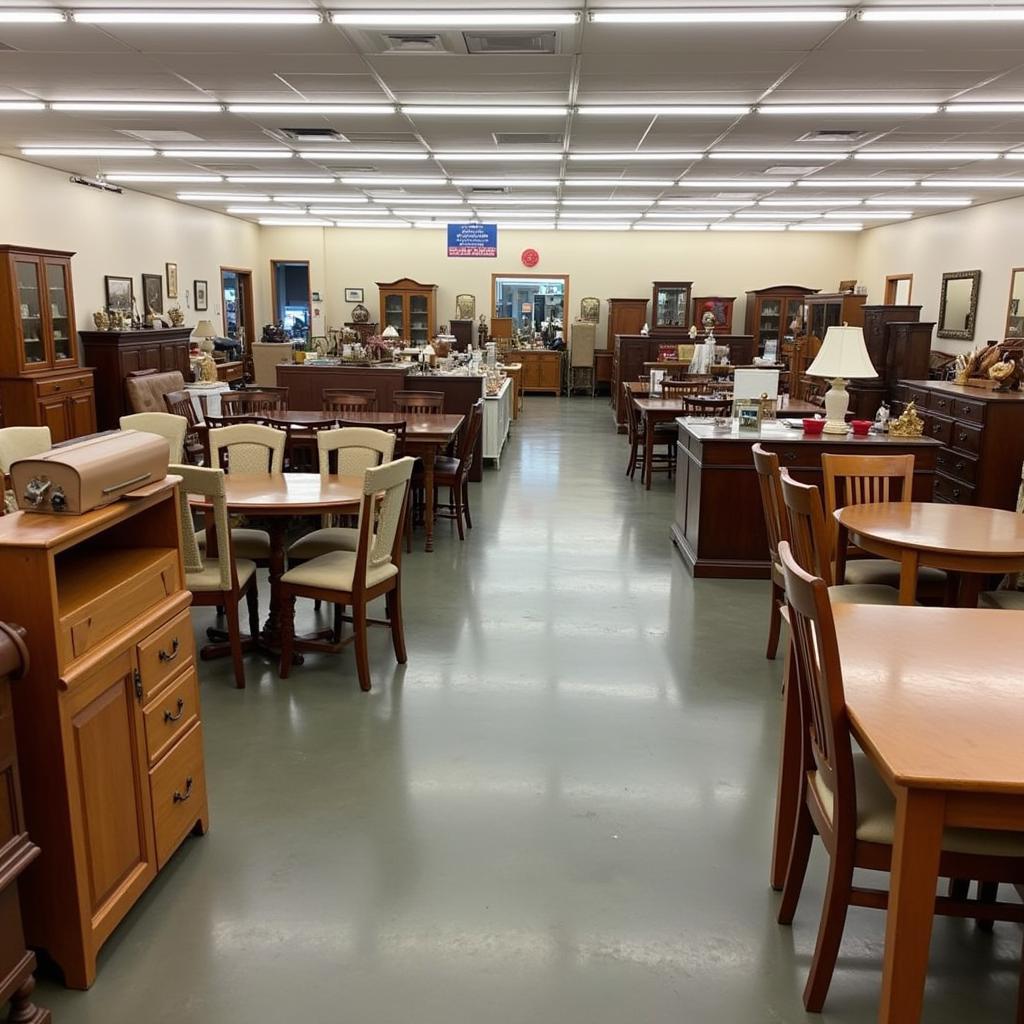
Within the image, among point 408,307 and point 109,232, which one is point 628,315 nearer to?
point 408,307

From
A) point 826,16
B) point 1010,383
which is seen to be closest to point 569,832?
point 826,16

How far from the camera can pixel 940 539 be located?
351 centimetres

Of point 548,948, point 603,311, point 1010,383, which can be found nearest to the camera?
point 548,948

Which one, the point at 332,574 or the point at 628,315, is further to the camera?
the point at 628,315

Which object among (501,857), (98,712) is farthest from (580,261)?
(98,712)

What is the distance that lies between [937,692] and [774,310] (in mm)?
15367

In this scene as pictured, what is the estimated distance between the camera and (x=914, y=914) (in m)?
1.67

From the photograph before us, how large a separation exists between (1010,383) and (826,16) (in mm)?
3267

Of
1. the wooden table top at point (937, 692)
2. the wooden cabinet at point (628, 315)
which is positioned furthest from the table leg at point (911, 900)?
the wooden cabinet at point (628, 315)

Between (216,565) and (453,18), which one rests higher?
(453,18)

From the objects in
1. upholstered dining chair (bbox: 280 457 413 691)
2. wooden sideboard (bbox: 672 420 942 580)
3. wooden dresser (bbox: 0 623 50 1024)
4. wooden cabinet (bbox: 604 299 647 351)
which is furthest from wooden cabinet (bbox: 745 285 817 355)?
wooden dresser (bbox: 0 623 50 1024)

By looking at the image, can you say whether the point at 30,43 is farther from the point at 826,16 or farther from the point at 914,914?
the point at 914,914

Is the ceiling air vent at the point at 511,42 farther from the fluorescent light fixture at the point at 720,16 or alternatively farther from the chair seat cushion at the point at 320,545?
the chair seat cushion at the point at 320,545

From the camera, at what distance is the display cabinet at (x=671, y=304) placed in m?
16.1
